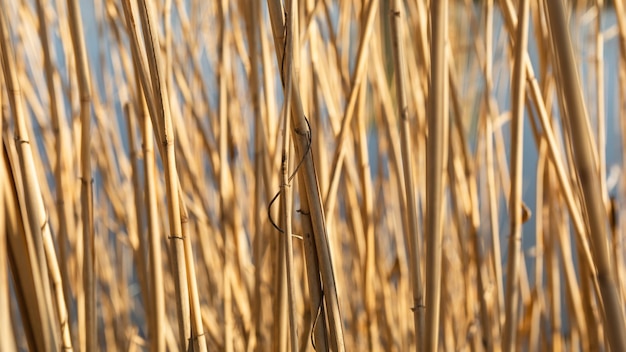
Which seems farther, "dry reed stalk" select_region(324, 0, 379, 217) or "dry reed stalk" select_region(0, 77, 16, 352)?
"dry reed stalk" select_region(324, 0, 379, 217)

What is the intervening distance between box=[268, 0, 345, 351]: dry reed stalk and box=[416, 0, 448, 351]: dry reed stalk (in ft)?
0.17

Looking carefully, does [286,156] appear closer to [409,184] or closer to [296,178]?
[409,184]

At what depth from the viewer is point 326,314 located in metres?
0.36

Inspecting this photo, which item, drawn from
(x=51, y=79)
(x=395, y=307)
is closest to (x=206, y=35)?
(x=395, y=307)

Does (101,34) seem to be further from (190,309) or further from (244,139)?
(190,309)

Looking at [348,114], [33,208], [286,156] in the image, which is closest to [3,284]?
[33,208]

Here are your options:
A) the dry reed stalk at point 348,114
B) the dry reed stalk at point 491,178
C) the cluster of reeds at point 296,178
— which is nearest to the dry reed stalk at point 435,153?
the cluster of reeds at point 296,178

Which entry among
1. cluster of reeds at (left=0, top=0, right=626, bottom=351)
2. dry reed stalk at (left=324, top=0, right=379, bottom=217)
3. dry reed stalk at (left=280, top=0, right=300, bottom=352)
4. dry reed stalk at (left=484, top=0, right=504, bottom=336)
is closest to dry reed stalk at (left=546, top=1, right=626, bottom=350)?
cluster of reeds at (left=0, top=0, right=626, bottom=351)

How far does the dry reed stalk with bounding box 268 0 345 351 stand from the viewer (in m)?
0.33

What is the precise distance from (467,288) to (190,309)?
0.46 m

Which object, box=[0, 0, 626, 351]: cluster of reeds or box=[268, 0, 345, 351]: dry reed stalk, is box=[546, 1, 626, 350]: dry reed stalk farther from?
box=[268, 0, 345, 351]: dry reed stalk

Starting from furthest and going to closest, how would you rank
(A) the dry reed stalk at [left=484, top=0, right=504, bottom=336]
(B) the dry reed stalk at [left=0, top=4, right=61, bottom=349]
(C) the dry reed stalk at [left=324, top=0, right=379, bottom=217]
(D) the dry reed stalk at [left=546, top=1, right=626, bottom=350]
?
(A) the dry reed stalk at [left=484, top=0, right=504, bottom=336] → (C) the dry reed stalk at [left=324, top=0, right=379, bottom=217] → (B) the dry reed stalk at [left=0, top=4, right=61, bottom=349] → (D) the dry reed stalk at [left=546, top=1, right=626, bottom=350]

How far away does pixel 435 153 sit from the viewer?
342 mm

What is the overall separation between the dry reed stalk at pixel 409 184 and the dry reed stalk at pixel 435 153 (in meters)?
0.04
